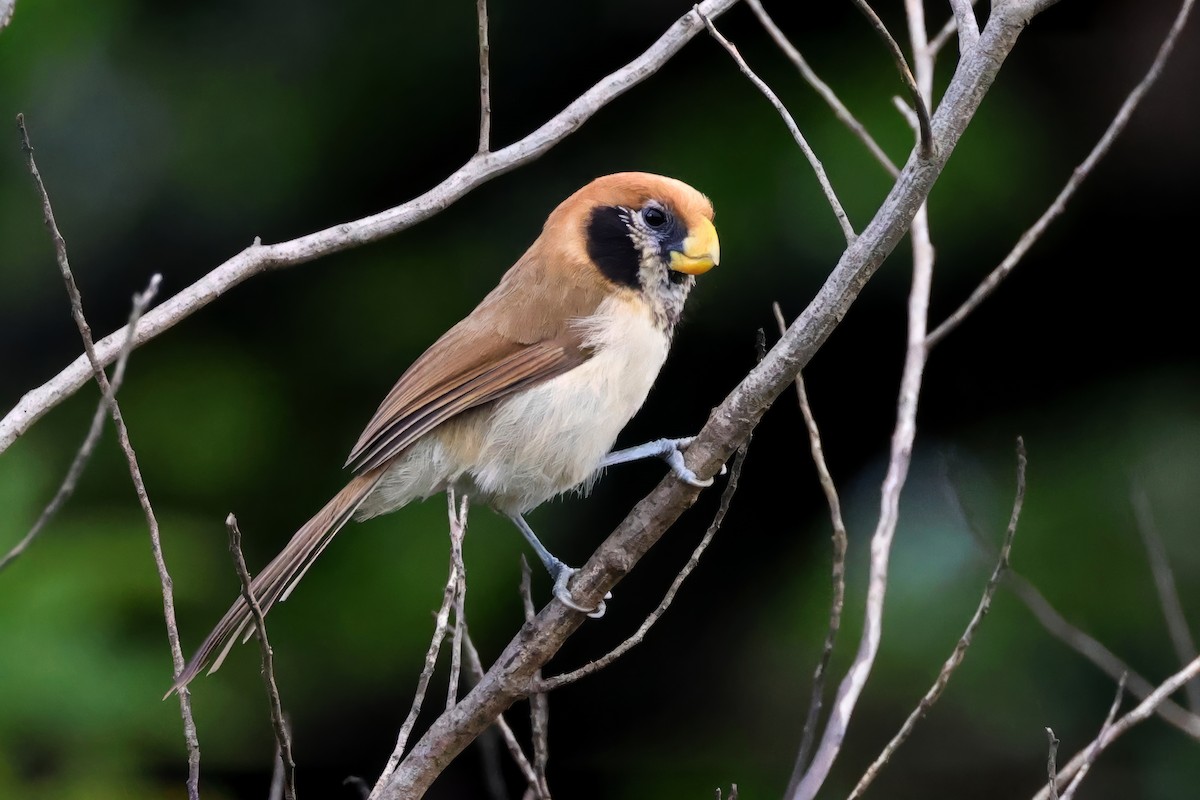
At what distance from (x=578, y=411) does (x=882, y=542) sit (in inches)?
33.8

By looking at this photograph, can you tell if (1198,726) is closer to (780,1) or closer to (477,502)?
(477,502)

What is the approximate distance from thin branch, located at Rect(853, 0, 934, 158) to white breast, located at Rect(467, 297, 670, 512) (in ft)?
3.93

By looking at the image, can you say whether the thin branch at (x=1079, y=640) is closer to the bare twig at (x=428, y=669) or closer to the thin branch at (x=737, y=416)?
the thin branch at (x=737, y=416)

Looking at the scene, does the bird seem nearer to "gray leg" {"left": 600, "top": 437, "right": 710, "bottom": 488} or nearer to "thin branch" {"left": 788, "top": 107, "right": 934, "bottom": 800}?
"gray leg" {"left": 600, "top": 437, "right": 710, "bottom": 488}

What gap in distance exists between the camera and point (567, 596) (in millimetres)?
2381

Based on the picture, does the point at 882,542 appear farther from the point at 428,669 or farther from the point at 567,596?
the point at 428,669

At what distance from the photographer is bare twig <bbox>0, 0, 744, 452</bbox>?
7.17 feet

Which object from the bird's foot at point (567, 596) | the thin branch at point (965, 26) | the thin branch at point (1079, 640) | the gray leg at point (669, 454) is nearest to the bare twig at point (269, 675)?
the bird's foot at point (567, 596)

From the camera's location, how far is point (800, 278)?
13.8 feet

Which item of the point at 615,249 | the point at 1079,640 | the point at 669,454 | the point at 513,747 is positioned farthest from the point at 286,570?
the point at 1079,640

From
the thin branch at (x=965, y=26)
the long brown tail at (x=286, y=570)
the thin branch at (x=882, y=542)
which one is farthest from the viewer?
the long brown tail at (x=286, y=570)

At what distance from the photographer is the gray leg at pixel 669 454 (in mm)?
2301

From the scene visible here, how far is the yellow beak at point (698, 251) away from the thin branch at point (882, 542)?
1.58ft

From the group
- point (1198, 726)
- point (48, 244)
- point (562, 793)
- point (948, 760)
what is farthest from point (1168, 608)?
point (48, 244)
